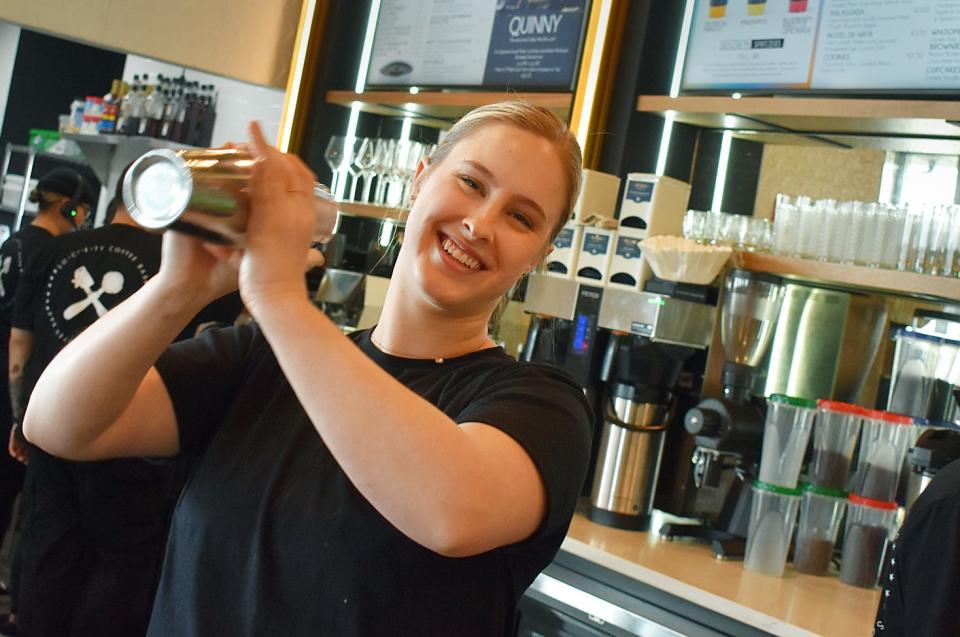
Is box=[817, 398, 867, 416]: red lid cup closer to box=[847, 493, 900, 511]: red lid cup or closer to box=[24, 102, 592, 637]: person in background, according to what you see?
box=[847, 493, 900, 511]: red lid cup

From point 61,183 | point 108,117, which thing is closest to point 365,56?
→ point 61,183

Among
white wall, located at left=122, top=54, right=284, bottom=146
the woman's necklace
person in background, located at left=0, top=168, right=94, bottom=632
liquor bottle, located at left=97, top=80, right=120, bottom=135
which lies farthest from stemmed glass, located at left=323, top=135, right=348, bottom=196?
the woman's necklace

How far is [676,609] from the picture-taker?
2.48 m

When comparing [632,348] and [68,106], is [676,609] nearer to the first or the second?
[632,348]

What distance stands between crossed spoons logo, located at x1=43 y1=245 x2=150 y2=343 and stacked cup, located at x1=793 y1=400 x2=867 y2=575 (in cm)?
190

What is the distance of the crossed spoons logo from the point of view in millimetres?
3398

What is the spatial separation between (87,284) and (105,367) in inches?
95.4

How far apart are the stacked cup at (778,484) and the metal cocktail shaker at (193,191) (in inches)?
81.1

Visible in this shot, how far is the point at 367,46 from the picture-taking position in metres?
4.66

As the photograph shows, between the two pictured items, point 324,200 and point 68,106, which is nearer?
point 324,200

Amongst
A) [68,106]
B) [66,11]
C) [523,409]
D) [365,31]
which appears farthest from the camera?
[68,106]

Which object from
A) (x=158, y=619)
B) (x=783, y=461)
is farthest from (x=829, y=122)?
(x=158, y=619)

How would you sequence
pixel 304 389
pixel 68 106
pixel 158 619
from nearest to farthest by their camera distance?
1. pixel 304 389
2. pixel 158 619
3. pixel 68 106

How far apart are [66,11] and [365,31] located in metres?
1.11
